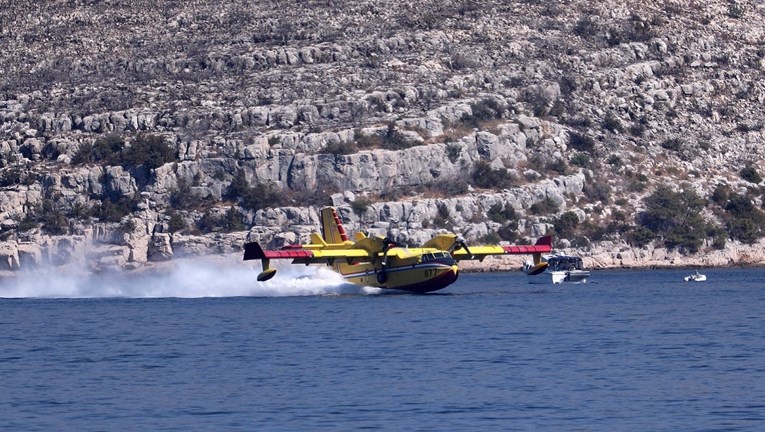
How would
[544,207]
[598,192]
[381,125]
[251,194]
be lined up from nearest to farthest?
[251,194] → [544,207] → [381,125] → [598,192]

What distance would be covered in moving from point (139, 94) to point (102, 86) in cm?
464

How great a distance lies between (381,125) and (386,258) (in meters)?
51.8

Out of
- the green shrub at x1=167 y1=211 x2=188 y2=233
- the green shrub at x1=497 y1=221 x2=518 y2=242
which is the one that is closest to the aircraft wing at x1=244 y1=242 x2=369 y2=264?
→ the green shrub at x1=167 y1=211 x2=188 y2=233

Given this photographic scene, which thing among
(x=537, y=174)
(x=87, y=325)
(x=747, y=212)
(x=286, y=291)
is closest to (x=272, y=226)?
(x=537, y=174)

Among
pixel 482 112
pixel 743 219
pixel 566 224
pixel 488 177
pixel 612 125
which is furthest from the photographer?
pixel 612 125

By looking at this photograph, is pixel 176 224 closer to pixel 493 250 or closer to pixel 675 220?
pixel 675 220

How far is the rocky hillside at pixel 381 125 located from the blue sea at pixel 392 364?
43324 millimetres

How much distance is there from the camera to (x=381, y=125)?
133 m

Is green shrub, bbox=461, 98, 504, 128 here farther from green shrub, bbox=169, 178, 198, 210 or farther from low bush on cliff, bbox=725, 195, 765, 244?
green shrub, bbox=169, 178, 198, 210

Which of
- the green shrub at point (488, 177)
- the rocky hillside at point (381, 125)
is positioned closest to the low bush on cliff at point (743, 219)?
the rocky hillside at point (381, 125)

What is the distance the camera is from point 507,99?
455 ft

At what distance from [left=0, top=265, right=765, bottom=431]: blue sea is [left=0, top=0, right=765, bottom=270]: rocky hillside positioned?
43.3 metres

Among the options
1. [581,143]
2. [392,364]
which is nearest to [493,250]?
[392,364]

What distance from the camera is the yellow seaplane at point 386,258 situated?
79.0 m
